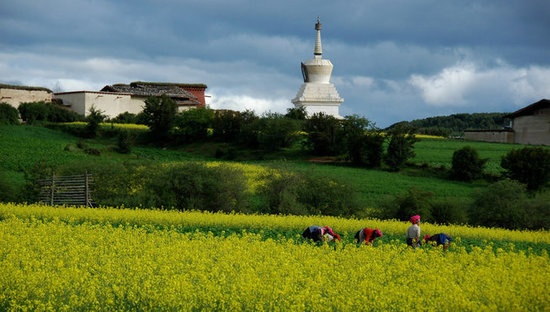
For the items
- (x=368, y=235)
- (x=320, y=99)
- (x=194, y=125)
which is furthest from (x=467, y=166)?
(x=320, y=99)

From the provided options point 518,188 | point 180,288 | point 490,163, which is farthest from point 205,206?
point 490,163

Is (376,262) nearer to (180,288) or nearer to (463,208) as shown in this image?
(180,288)

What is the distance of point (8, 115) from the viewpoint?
71.9 m

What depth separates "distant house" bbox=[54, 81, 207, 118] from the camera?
265ft

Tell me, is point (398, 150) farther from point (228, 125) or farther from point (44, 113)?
point (44, 113)

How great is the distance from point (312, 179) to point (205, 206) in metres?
5.00

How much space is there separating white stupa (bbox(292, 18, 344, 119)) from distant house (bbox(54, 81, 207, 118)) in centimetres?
1316

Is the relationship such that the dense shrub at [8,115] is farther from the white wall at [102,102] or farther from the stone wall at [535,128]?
the stone wall at [535,128]

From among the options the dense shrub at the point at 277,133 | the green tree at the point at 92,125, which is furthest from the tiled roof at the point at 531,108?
the green tree at the point at 92,125

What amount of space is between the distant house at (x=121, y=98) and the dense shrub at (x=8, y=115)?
712 cm

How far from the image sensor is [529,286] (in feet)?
43.7

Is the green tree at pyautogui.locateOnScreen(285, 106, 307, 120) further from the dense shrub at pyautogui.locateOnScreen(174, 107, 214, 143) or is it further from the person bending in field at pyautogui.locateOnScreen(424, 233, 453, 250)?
the person bending in field at pyautogui.locateOnScreen(424, 233, 453, 250)

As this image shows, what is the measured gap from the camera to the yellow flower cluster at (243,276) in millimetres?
12180

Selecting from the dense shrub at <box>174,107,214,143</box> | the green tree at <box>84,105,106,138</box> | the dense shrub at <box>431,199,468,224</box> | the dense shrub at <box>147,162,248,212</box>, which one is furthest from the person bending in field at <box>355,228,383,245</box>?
the green tree at <box>84,105,106,138</box>
